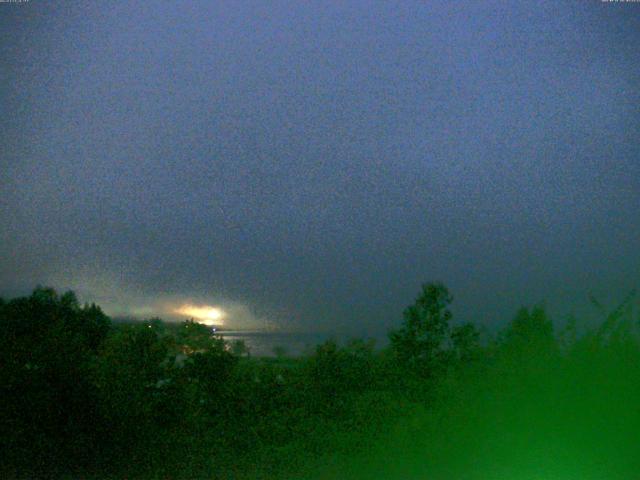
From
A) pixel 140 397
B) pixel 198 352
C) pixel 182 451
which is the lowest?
pixel 182 451

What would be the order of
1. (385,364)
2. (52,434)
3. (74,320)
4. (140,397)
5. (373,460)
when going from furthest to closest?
(74,320)
(385,364)
(140,397)
(52,434)
(373,460)

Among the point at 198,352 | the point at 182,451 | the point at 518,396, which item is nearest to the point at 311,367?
the point at 198,352

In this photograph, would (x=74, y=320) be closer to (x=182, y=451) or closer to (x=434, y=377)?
(x=182, y=451)

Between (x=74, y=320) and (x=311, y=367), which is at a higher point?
(x=74, y=320)

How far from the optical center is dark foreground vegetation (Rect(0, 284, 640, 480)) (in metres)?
5.35

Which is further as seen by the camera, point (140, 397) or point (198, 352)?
point (198, 352)

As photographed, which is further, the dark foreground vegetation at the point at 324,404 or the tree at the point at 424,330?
the tree at the point at 424,330

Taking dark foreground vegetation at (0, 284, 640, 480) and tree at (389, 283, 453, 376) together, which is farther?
tree at (389, 283, 453, 376)

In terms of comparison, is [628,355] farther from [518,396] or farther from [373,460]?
[373,460]

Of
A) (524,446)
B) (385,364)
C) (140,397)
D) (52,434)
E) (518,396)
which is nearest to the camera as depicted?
(524,446)

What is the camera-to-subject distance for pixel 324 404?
10.2 m

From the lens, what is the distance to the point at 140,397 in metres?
9.62

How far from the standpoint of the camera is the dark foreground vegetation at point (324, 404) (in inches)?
211

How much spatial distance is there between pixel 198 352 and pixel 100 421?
1945mm
